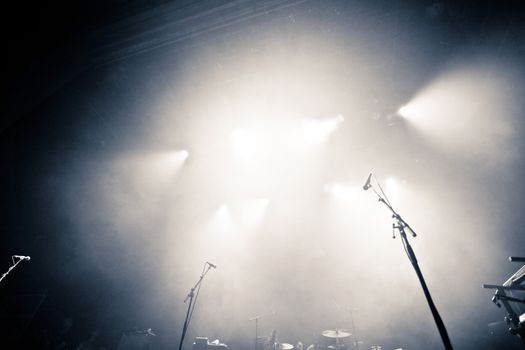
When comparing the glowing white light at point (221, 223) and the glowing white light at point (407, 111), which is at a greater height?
the glowing white light at point (407, 111)

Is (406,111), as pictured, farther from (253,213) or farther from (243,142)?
(253,213)

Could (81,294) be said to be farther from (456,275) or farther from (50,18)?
(456,275)

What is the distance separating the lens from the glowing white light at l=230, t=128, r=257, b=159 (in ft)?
28.8

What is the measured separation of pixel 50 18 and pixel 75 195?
4.83 meters

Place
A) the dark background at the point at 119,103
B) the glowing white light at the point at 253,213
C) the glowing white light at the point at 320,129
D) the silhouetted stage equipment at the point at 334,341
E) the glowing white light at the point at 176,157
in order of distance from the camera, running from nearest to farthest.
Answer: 1. the dark background at the point at 119,103
2. the glowing white light at the point at 320,129
3. the silhouetted stage equipment at the point at 334,341
4. the glowing white light at the point at 176,157
5. the glowing white light at the point at 253,213

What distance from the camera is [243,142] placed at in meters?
9.02

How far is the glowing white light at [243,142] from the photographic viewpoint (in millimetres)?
8781

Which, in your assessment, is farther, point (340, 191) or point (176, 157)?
point (340, 191)

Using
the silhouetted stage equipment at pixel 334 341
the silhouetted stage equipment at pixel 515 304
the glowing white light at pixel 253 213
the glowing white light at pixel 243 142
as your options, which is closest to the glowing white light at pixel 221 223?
the glowing white light at pixel 253 213

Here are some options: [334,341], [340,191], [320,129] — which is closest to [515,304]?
[320,129]

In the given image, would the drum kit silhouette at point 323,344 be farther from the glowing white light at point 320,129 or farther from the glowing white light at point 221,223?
the glowing white light at point 320,129

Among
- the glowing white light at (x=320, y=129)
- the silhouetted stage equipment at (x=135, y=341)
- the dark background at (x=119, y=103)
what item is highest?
the glowing white light at (x=320, y=129)

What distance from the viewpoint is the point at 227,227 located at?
40.0ft

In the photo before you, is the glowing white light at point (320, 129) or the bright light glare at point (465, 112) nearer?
the bright light glare at point (465, 112)
